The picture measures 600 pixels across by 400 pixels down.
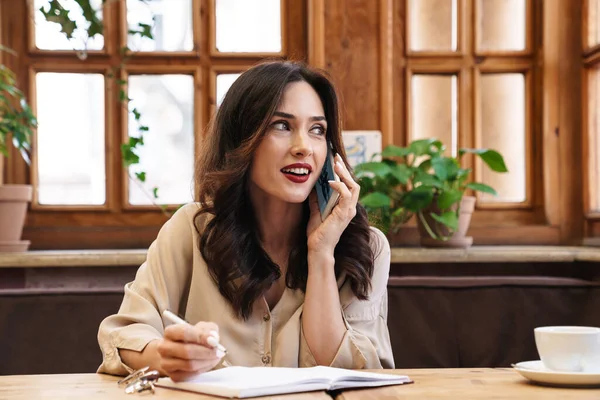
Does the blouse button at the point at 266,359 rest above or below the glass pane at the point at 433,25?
below

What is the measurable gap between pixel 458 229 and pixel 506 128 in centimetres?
54

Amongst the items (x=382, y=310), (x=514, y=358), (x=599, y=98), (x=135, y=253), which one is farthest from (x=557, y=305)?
(x=135, y=253)

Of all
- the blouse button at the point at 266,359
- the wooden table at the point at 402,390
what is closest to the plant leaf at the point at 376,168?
the blouse button at the point at 266,359

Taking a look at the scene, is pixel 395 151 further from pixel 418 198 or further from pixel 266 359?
pixel 266 359

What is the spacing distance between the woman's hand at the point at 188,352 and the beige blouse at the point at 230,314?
0.33 metres

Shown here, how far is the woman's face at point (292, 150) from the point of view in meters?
1.79

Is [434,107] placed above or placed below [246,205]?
above

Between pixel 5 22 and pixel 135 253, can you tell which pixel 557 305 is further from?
pixel 5 22

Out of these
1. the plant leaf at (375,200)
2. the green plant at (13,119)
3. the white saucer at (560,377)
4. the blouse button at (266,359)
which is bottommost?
the blouse button at (266,359)

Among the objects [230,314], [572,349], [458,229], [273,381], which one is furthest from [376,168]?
[273,381]

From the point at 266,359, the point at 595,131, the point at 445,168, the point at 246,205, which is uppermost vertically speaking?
the point at 595,131

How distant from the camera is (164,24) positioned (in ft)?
10.9

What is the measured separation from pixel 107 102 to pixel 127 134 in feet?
0.48

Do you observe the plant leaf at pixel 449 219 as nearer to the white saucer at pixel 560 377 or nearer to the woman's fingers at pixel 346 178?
the woman's fingers at pixel 346 178
